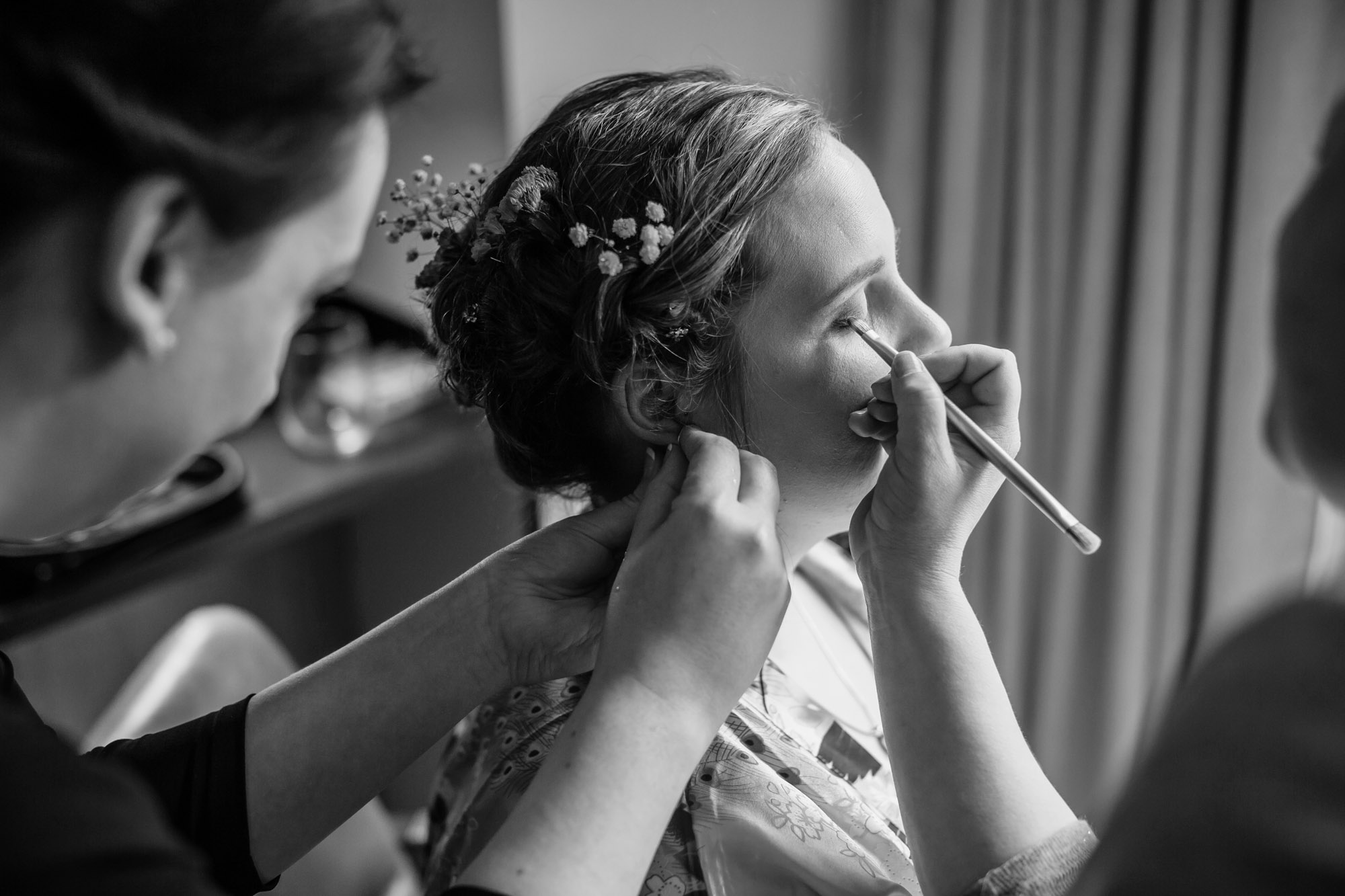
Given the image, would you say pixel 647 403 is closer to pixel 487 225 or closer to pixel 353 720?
pixel 487 225

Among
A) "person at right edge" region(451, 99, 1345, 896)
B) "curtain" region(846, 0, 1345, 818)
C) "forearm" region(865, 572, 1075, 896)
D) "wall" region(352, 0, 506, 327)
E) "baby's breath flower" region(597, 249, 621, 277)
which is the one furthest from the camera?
"wall" region(352, 0, 506, 327)

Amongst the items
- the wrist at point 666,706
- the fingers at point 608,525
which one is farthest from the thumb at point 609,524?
the wrist at point 666,706

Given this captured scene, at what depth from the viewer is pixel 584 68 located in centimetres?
217

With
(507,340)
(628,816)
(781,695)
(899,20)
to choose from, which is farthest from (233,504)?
(899,20)

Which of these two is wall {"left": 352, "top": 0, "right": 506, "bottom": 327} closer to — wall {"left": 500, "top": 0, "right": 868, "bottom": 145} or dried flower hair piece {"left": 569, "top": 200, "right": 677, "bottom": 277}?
wall {"left": 500, "top": 0, "right": 868, "bottom": 145}

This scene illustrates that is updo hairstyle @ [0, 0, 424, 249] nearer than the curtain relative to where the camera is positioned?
Yes

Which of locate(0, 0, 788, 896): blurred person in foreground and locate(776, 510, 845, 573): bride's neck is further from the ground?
locate(0, 0, 788, 896): blurred person in foreground

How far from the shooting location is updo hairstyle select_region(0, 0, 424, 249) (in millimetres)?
479

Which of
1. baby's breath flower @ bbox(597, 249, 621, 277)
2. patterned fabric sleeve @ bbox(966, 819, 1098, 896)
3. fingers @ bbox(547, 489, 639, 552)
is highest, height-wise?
baby's breath flower @ bbox(597, 249, 621, 277)

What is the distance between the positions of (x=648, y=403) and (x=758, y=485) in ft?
0.59

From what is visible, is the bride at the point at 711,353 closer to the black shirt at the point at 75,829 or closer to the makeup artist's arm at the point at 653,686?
the makeup artist's arm at the point at 653,686

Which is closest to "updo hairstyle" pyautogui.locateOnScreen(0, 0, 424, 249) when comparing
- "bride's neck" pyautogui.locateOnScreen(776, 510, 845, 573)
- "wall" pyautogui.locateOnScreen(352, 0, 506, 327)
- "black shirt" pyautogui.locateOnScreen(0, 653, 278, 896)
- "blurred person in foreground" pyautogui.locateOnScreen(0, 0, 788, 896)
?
"blurred person in foreground" pyautogui.locateOnScreen(0, 0, 788, 896)

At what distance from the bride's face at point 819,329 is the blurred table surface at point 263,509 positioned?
0.34 meters

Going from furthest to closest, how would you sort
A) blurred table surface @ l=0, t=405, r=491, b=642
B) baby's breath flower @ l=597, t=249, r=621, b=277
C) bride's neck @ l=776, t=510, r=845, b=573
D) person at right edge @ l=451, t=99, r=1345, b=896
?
1. blurred table surface @ l=0, t=405, r=491, b=642
2. bride's neck @ l=776, t=510, r=845, b=573
3. baby's breath flower @ l=597, t=249, r=621, b=277
4. person at right edge @ l=451, t=99, r=1345, b=896
